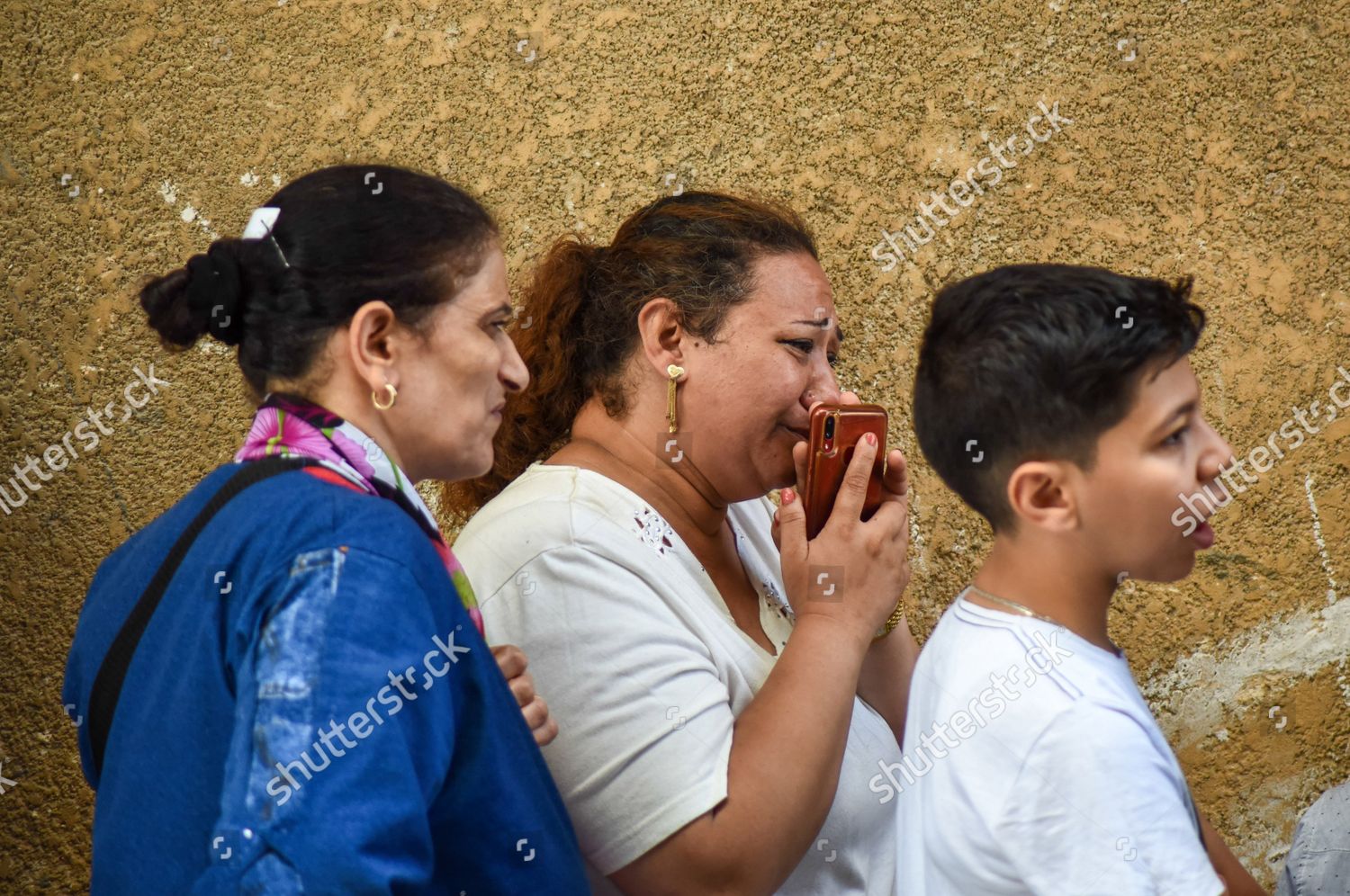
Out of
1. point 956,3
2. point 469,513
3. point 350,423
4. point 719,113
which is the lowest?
point 469,513

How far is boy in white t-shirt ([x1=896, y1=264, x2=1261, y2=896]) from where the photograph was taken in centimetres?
114

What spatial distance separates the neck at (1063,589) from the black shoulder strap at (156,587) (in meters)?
0.74

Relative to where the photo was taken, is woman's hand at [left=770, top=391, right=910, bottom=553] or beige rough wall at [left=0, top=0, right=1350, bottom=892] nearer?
woman's hand at [left=770, top=391, right=910, bottom=553]

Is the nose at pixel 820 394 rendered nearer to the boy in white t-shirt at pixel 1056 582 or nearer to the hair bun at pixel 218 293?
the boy in white t-shirt at pixel 1056 582

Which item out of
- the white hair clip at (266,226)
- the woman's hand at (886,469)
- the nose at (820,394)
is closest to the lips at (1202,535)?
the woman's hand at (886,469)

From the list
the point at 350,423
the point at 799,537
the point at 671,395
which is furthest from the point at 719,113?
the point at 350,423

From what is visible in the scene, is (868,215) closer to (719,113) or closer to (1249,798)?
(719,113)

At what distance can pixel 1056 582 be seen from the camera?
132cm

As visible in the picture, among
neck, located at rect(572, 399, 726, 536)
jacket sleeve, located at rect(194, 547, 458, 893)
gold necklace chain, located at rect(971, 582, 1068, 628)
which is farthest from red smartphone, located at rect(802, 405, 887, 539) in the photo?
jacket sleeve, located at rect(194, 547, 458, 893)

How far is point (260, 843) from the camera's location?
0.99 meters

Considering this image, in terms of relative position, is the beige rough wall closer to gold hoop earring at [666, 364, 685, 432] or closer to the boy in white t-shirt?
gold hoop earring at [666, 364, 685, 432]

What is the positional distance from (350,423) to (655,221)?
31.4 inches

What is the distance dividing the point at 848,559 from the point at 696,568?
22cm

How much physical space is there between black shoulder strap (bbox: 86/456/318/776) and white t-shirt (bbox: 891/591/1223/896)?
0.69 metres
